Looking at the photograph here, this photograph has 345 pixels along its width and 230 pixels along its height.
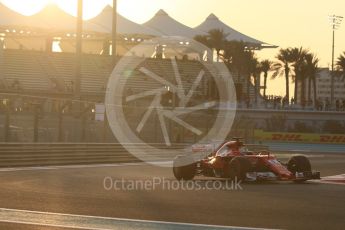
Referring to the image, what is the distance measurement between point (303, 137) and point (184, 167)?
45.0 m

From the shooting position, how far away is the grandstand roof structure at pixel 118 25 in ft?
221

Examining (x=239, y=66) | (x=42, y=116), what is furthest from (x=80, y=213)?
(x=239, y=66)

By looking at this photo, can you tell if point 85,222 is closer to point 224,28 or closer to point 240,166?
point 240,166

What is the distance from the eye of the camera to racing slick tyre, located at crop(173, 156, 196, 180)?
58.0 feet

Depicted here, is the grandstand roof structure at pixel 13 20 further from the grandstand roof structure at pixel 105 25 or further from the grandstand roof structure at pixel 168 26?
the grandstand roof structure at pixel 168 26

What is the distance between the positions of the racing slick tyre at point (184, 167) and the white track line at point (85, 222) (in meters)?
7.23

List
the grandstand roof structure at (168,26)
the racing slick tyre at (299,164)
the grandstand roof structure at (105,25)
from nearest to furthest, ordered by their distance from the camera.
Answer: the racing slick tyre at (299,164)
the grandstand roof structure at (105,25)
the grandstand roof structure at (168,26)

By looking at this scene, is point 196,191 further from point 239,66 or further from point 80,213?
point 239,66

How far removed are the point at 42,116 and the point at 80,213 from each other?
45.9 ft

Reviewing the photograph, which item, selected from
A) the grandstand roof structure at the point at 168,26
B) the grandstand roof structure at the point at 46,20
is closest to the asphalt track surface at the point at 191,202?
the grandstand roof structure at the point at 46,20

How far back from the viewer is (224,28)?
8038 cm

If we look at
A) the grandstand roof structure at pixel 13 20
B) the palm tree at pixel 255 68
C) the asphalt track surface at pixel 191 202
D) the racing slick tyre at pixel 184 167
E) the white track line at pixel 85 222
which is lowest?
the asphalt track surface at pixel 191 202

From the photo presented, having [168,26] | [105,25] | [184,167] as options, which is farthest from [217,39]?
[184,167]

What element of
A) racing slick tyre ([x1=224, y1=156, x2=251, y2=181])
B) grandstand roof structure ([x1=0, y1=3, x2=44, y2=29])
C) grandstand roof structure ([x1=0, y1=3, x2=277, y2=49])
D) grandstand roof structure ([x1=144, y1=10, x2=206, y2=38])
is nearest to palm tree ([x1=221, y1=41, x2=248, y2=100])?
grandstand roof structure ([x1=0, y1=3, x2=277, y2=49])
